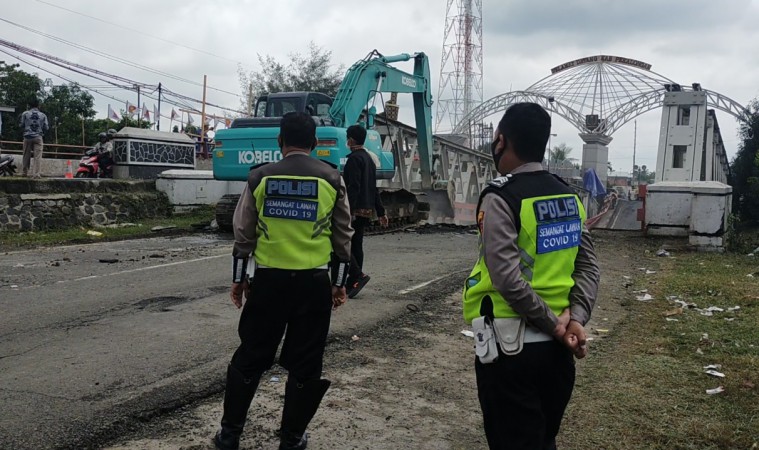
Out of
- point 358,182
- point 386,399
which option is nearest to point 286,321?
point 386,399

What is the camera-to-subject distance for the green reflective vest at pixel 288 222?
144 inches

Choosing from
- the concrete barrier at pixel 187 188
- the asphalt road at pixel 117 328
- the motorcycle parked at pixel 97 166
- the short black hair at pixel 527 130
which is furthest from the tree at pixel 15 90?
the short black hair at pixel 527 130

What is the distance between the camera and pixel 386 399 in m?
4.64

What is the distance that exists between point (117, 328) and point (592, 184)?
104ft

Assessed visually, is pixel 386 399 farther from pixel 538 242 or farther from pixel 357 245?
pixel 357 245

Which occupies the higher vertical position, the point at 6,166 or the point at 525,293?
the point at 6,166

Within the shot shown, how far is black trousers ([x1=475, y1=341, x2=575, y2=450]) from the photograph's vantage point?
2551 mm

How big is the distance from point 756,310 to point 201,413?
20.5ft

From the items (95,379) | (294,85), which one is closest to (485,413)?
(95,379)

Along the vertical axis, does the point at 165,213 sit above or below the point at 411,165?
below

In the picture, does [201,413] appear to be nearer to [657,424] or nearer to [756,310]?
[657,424]

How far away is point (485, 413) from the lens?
2.65m

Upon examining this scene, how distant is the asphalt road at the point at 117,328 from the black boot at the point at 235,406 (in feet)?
2.28

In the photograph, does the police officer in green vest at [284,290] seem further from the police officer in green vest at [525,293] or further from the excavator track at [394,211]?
the excavator track at [394,211]
